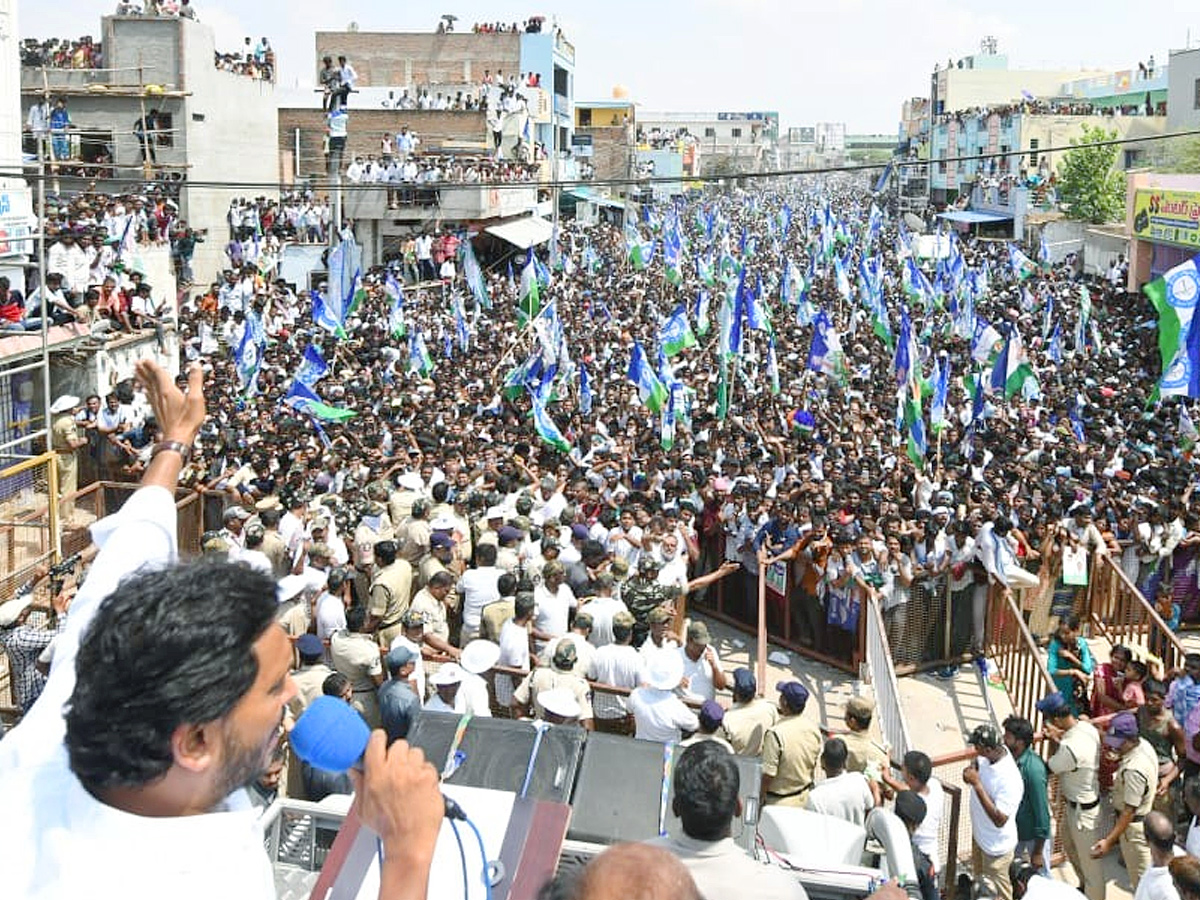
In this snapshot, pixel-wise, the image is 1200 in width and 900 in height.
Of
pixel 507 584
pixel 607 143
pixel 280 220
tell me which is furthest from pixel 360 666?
pixel 607 143

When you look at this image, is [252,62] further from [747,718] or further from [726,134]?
[726,134]

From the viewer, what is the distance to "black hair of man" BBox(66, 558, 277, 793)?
4.91 feet

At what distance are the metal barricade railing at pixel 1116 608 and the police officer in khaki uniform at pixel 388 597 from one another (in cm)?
566

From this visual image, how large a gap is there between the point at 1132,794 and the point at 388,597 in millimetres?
4642

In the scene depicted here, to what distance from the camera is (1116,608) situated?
988 centimetres

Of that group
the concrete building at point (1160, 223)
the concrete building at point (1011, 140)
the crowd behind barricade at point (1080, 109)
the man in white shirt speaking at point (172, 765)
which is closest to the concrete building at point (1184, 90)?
the concrete building at point (1011, 140)

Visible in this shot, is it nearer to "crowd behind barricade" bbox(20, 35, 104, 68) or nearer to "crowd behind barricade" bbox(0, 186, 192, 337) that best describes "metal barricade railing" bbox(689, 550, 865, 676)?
"crowd behind barricade" bbox(0, 186, 192, 337)

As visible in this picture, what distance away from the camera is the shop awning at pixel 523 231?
3744 cm

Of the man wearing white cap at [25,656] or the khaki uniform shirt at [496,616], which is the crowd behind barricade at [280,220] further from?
the man wearing white cap at [25,656]

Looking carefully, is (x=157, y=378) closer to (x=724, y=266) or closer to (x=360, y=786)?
(x=360, y=786)

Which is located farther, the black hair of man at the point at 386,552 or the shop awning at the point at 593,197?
the shop awning at the point at 593,197

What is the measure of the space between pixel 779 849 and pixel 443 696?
109 inches

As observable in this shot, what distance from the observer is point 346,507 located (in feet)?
33.1

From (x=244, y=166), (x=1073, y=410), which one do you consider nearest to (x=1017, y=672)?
(x=1073, y=410)
